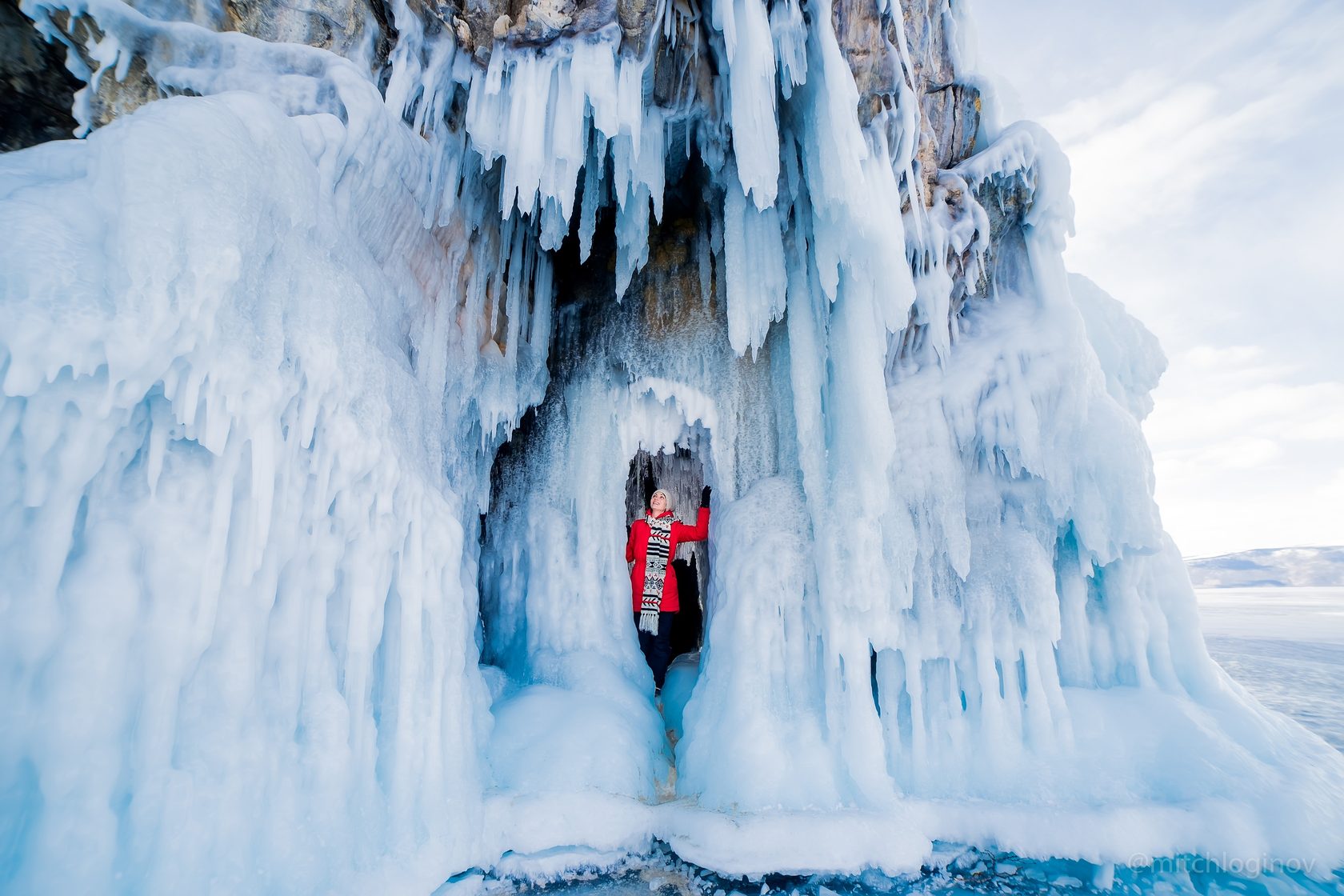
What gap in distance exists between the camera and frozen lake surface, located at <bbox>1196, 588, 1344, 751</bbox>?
22.3ft

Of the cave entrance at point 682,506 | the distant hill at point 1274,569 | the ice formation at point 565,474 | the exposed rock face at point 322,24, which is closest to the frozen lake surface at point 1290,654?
the ice formation at point 565,474

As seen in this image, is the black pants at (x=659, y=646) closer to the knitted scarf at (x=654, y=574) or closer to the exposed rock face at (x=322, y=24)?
the knitted scarf at (x=654, y=574)

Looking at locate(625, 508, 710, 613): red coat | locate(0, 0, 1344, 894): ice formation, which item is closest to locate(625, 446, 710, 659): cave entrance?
locate(625, 508, 710, 613): red coat

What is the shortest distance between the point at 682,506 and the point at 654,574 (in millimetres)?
2670

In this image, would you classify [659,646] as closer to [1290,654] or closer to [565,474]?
[565,474]

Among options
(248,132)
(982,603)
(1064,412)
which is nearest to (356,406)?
(248,132)

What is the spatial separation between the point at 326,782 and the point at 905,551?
411 cm

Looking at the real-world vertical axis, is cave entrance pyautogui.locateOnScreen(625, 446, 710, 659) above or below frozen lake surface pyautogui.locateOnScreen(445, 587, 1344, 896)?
above

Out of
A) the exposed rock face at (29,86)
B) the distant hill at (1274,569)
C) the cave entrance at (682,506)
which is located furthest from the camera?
the distant hill at (1274,569)

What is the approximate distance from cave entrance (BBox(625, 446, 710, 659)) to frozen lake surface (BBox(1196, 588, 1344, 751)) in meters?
6.66

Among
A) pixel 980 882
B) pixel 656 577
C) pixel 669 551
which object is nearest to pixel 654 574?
pixel 656 577

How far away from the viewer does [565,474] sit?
6.68m

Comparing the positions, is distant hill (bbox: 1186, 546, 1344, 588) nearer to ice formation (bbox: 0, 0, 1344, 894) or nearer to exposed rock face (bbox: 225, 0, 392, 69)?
ice formation (bbox: 0, 0, 1344, 894)

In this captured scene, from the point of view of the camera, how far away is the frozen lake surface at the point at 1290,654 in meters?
6.79
